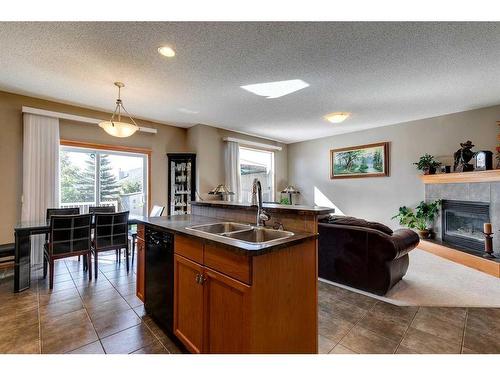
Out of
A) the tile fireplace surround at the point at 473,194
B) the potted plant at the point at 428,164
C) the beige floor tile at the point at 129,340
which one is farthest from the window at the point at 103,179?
the tile fireplace surround at the point at 473,194

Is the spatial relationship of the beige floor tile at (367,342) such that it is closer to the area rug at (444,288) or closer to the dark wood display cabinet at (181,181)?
the area rug at (444,288)

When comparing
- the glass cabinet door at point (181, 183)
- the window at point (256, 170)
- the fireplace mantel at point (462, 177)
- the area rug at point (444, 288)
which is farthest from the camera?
the window at point (256, 170)

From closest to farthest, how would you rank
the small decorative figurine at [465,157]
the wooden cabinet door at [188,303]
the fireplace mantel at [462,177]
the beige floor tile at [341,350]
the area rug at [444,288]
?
the wooden cabinet door at [188,303]
the beige floor tile at [341,350]
the area rug at [444,288]
the fireplace mantel at [462,177]
the small decorative figurine at [465,157]

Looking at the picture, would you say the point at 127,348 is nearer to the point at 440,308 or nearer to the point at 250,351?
the point at 250,351

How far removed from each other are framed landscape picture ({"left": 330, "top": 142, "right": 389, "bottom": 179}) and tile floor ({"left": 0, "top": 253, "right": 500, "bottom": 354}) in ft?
11.6

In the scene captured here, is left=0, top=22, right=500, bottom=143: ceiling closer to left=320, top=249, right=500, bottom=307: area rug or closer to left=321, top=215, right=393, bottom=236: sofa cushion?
left=321, top=215, right=393, bottom=236: sofa cushion

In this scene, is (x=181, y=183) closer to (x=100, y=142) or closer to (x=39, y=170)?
(x=100, y=142)

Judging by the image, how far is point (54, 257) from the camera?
2.82 m

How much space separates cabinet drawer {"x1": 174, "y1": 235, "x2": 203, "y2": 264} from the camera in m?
1.57

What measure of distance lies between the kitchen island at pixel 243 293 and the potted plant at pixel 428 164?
420 cm

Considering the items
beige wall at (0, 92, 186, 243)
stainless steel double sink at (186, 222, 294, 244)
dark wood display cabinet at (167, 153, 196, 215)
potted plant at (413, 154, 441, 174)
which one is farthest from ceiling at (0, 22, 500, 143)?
stainless steel double sink at (186, 222, 294, 244)

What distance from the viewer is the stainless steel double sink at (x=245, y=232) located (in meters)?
1.72

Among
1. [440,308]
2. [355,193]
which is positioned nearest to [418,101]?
[355,193]
